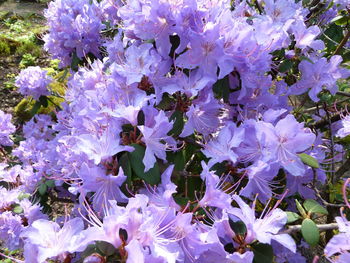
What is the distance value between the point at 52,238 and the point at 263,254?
1.77 ft

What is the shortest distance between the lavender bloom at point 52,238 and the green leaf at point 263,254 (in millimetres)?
458

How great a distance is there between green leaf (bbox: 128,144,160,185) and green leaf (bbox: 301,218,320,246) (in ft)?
1.45

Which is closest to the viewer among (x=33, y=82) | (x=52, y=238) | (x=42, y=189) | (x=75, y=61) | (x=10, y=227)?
(x=52, y=238)

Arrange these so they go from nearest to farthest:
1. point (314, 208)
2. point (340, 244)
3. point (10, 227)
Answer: point (340, 244) < point (314, 208) < point (10, 227)

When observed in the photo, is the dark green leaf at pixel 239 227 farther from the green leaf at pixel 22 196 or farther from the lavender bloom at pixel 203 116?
the green leaf at pixel 22 196

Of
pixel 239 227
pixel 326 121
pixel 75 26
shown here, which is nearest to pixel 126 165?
pixel 239 227

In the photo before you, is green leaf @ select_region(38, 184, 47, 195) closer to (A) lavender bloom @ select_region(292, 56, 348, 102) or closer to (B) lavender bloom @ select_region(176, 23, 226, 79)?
(B) lavender bloom @ select_region(176, 23, 226, 79)

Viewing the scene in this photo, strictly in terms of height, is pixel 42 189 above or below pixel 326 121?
below

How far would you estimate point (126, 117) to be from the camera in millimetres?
1095

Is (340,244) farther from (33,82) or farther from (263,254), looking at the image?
(33,82)

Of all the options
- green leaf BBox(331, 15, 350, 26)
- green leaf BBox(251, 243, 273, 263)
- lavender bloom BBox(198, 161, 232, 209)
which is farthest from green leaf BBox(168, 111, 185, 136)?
green leaf BBox(331, 15, 350, 26)

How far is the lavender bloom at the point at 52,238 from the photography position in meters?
0.88

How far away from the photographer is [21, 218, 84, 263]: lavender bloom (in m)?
0.88

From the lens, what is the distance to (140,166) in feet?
3.56
